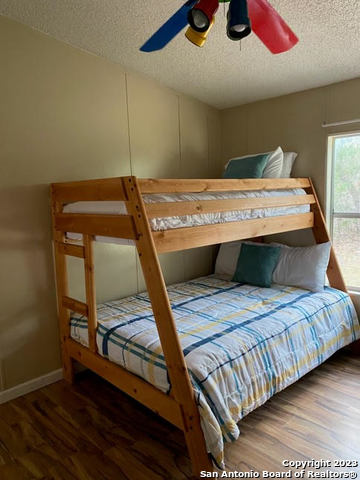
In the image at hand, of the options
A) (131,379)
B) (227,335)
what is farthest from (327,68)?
(131,379)

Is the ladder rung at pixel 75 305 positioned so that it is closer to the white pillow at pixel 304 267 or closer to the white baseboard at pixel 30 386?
Result: the white baseboard at pixel 30 386

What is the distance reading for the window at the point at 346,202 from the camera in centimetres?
298

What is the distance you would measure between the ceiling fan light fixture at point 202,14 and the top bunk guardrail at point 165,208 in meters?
0.69

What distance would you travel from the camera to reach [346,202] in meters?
3.05

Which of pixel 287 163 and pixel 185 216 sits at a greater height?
pixel 287 163

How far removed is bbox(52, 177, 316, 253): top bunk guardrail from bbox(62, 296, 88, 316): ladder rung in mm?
496

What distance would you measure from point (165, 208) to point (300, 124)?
2073 mm

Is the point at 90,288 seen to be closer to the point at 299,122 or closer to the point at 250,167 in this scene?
the point at 250,167

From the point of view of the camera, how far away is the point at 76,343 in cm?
238

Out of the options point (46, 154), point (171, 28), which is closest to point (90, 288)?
point (46, 154)

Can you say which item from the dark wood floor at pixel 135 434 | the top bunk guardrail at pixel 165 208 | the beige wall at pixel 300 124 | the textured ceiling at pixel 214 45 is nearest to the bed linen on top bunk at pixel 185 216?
the top bunk guardrail at pixel 165 208

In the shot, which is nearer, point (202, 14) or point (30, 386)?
point (202, 14)

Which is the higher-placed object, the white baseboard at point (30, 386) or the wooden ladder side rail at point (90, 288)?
the wooden ladder side rail at point (90, 288)

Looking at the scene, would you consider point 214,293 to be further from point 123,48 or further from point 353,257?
point 123,48
